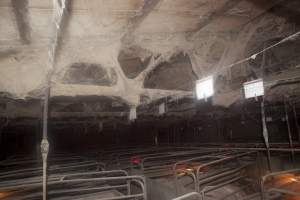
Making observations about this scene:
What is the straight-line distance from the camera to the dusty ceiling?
2.15 metres

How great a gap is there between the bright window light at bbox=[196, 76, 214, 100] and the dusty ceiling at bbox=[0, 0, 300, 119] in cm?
24

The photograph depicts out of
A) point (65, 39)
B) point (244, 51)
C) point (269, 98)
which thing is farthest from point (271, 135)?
point (65, 39)

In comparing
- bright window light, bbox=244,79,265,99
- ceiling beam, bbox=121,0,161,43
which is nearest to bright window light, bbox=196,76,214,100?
bright window light, bbox=244,79,265,99

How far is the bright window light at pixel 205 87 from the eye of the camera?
10.4ft

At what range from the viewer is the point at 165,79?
5125mm

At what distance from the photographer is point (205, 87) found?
3.25m

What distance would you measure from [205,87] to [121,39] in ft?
4.12

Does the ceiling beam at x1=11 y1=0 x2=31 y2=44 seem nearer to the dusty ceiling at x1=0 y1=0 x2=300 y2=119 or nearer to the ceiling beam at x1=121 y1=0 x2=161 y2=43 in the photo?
the dusty ceiling at x1=0 y1=0 x2=300 y2=119

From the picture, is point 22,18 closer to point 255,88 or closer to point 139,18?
point 139,18

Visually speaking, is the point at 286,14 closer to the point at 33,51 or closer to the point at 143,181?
the point at 143,181

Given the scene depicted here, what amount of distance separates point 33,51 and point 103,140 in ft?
38.0

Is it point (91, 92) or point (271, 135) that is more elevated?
point (91, 92)

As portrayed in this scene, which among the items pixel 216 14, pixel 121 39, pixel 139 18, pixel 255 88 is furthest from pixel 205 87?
pixel 139 18

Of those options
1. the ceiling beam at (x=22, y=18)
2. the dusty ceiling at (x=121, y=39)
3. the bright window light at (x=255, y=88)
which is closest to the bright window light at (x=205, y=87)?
the dusty ceiling at (x=121, y=39)
